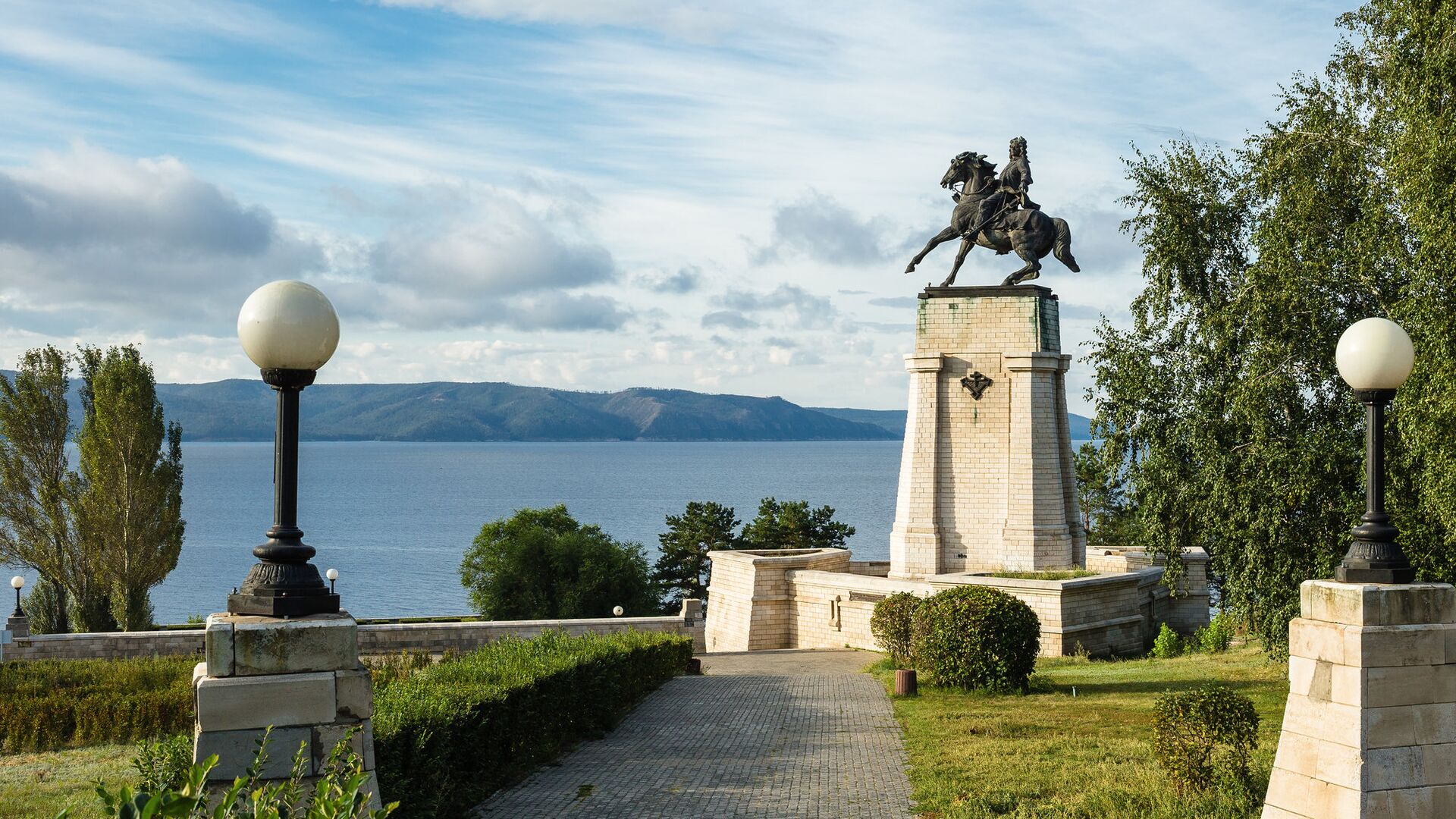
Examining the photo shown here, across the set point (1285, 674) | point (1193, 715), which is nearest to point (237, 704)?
point (1193, 715)

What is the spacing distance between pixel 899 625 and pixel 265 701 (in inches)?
605

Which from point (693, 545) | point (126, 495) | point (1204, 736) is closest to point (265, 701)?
point (1204, 736)

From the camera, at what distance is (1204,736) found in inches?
382

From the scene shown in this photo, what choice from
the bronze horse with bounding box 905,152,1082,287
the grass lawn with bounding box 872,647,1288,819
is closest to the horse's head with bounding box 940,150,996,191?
the bronze horse with bounding box 905,152,1082,287

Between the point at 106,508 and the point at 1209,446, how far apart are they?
29.3 meters

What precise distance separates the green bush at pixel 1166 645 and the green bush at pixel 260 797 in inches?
772

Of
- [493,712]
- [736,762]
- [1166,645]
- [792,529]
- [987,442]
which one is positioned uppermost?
[987,442]

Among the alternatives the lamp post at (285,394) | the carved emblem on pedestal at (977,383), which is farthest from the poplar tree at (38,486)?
the lamp post at (285,394)

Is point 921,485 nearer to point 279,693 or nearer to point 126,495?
point 279,693

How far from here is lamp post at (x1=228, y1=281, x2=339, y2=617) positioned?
5.84 meters

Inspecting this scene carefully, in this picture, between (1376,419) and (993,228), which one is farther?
(993,228)

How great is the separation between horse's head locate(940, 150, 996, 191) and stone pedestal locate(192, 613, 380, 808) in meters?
21.8

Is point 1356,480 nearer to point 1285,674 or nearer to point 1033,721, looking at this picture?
point 1285,674

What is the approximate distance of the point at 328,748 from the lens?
5.68 metres
